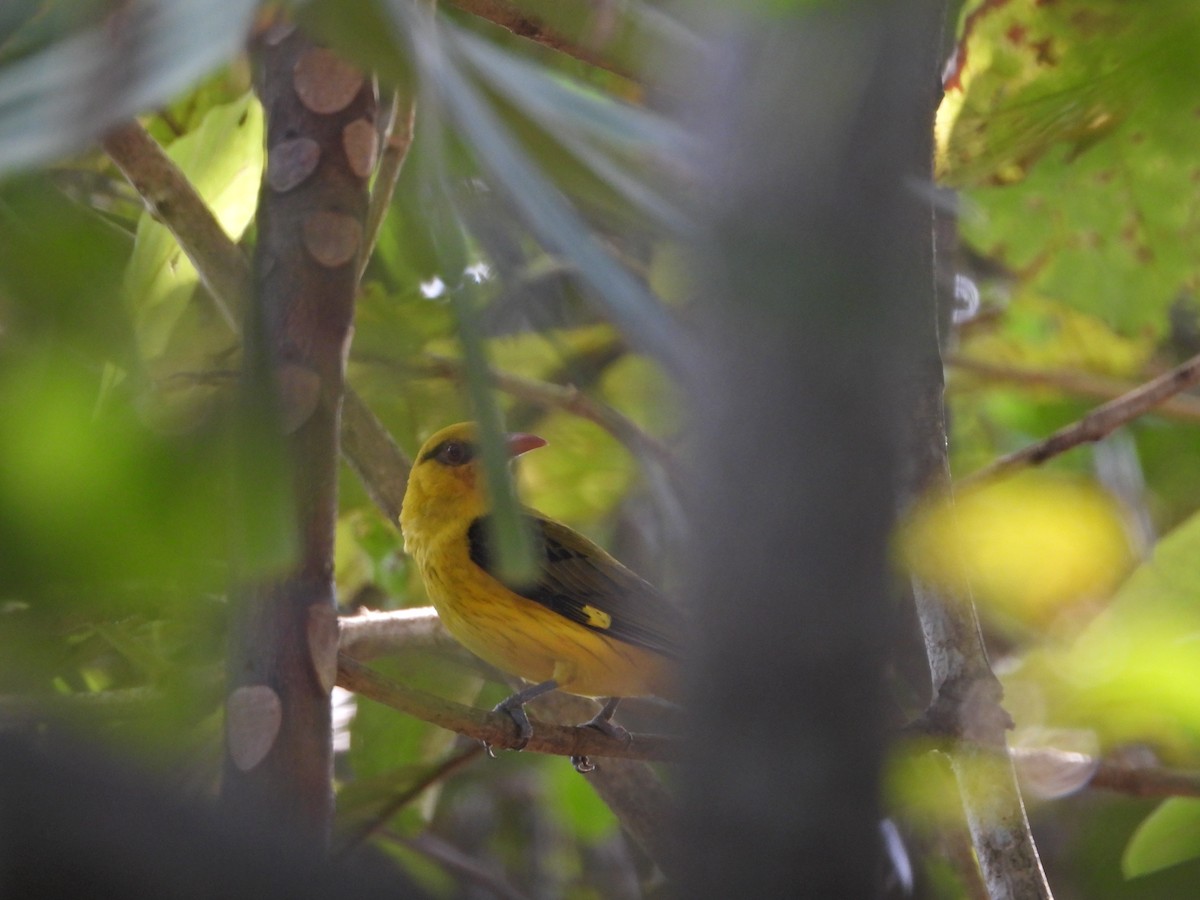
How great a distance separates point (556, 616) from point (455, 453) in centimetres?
71

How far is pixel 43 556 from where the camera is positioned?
2.01 feet

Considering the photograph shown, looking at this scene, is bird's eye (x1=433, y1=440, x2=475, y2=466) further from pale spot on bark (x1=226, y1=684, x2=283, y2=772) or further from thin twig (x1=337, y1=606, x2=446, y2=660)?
pale spot on bark (x1=226, y1=684, x2=283, y2=772)

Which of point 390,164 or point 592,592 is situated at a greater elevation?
point 390,164

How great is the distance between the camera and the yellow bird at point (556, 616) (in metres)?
3.27

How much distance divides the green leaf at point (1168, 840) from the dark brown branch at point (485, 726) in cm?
97

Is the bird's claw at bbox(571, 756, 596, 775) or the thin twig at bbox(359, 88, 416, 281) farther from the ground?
the thin twig at bbox(359, 88, 416, 281)

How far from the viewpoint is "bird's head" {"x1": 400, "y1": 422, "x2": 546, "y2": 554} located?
361 centimetres

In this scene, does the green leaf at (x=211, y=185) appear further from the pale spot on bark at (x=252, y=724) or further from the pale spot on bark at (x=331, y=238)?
the pale spot on bark at (x=252, y=724)

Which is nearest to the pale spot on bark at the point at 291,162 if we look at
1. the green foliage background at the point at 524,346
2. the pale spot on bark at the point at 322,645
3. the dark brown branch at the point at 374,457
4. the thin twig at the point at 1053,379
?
the green foliage background at the point at 524,346

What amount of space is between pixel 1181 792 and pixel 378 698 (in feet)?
6.11

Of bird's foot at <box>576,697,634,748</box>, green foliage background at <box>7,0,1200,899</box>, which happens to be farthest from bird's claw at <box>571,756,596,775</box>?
green foliage background at <box>7,0,1200,899</box>

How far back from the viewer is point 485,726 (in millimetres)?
2258

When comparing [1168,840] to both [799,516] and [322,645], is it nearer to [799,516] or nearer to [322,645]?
[322,645]

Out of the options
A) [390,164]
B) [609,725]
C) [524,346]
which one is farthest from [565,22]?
[524,346]
